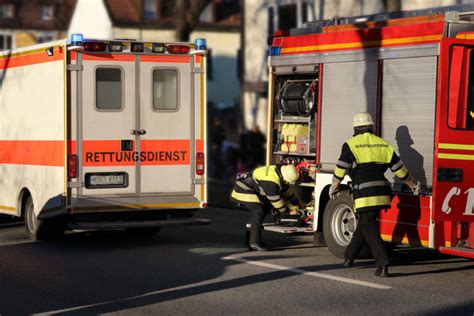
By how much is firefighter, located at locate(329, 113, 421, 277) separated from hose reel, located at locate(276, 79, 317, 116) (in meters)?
2.16

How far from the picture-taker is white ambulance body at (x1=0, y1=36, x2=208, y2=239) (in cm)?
1352

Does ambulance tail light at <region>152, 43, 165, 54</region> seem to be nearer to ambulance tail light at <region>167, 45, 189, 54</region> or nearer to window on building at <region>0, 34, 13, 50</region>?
ambulance tail light at <region>167, 45, 189, 54</region>

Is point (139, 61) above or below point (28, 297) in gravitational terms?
above

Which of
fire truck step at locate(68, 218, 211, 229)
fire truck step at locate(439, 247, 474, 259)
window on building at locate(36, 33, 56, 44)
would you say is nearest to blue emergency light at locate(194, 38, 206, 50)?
fire truck step at locate(68, 218, 211, 229)

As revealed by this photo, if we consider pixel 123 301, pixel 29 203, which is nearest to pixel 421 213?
pixel 123 301

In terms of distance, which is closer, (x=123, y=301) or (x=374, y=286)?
(x=123, y=301)

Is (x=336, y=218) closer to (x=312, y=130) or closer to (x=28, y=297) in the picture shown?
(x=312, y=130)

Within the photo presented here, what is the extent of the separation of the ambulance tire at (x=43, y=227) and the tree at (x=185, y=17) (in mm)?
14342

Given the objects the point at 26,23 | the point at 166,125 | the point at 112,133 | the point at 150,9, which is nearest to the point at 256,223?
the point at 166,125

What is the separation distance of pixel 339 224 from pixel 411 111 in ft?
5.93

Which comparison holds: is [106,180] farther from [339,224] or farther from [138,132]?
[339,224]

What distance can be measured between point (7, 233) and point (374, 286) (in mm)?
7057

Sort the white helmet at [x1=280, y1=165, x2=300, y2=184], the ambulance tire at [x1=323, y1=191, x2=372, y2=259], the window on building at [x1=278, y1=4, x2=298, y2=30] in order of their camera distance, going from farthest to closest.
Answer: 1. the window on building at [x1=278, y1=4, x2=298, y2=30]
2. the white helmet at [x1=280, y1=165, x2=300, y2=184]
3. the ambulance tire at [x1=323, y1=191, x2=372, y2=259]

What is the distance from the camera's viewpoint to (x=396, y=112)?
11.9 metres
